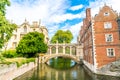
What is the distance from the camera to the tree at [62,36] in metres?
67.2

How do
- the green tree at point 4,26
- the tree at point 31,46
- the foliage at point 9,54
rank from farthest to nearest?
the foliage at point 9,54 → the tree at point 31,46 → the green tree at point 4,26

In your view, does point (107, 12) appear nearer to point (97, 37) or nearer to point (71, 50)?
point (97, 37)

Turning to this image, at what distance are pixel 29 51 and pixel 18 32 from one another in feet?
52.3

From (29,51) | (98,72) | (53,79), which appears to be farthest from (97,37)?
(29,51)

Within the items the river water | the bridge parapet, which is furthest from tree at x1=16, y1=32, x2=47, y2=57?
the river water

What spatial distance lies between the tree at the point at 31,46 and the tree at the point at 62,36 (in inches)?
930

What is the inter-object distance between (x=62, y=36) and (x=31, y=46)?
27.3 metres

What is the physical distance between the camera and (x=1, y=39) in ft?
44.6

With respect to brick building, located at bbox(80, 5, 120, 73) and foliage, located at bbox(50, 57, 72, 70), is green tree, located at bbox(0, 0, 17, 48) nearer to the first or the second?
brick building, located at bbox(80, 5, 120, 73)

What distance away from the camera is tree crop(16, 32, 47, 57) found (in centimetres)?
4097

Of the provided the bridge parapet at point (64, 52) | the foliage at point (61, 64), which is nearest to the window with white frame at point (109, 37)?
the foliage at point (61, 64)

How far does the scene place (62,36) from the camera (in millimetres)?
67312

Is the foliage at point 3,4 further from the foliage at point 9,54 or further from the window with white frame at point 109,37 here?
the foliage at point 9,54

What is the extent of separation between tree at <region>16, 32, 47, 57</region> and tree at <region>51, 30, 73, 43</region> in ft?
77.5
